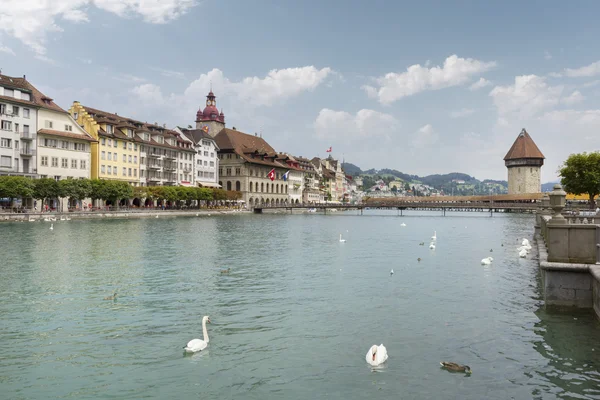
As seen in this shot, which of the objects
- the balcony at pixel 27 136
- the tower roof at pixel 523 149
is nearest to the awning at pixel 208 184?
the balcony at pixel 27 136

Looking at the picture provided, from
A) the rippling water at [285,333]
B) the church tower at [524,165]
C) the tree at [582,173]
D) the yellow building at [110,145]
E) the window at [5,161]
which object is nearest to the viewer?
the rippling water at [285,333]

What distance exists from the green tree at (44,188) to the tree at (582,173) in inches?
2966

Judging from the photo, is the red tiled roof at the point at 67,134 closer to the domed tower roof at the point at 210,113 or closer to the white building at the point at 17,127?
the white building at the point at 17,127

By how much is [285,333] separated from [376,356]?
333 centimetres

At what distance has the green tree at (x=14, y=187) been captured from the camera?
6125 centimetres

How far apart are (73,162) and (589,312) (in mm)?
79698

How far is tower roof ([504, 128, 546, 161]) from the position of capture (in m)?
154

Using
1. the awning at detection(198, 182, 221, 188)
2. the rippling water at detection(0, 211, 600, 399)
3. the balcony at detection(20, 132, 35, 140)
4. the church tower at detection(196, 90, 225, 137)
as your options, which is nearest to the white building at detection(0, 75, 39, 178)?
the balcony at detection(20, 132, 35, 140)

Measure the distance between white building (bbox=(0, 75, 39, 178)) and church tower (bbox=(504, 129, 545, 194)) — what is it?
128m

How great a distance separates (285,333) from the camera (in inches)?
550

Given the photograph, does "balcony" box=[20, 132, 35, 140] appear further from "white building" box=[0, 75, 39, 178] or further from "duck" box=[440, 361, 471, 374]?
"duck" box=[440, 361, 471, 374]

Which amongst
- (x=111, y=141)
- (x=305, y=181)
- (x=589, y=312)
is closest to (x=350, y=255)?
(x=589, y=312)

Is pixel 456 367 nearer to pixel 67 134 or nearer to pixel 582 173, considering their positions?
pixel 67 134

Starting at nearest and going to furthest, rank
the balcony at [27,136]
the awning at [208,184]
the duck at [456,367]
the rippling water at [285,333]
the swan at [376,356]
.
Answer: the rippling water at [285,333] < the duck at [456,367] < the swan at [376,356] < the balcony at [27,136] < the awning at [208,184]
